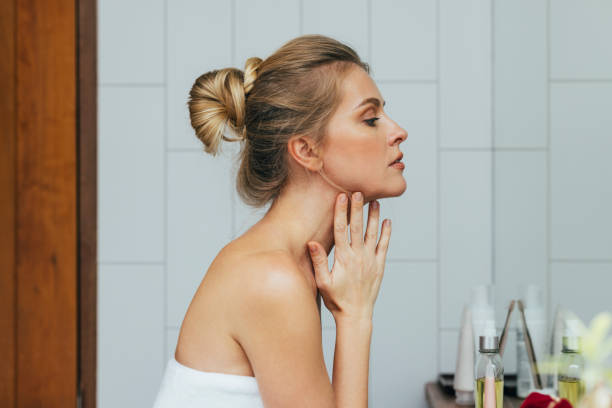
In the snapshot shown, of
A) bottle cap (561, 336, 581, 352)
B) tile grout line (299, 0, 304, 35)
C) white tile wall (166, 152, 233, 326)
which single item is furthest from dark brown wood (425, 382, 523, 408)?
tile grout line (299, 0, 304, 35)

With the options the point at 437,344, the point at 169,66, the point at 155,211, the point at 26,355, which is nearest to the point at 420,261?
the point at 437,344

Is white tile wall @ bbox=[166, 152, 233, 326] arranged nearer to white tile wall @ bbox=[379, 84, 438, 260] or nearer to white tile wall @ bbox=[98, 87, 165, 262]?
white tile wall @ bbox=[98, 87, 165, 262]

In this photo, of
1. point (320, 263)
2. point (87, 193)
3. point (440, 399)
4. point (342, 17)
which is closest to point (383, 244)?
point (320, 263)

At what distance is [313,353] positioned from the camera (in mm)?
883

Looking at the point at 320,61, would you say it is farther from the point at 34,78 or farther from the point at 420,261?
the point at 34,78

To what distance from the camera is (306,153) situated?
0.99 metres

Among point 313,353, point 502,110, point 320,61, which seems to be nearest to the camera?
point 313,353

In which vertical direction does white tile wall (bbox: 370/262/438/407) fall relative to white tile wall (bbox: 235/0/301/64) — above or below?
below

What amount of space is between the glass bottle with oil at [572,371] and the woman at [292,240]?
29 cm

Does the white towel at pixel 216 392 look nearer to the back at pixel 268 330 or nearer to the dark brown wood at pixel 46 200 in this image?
the back at pixel 268 330

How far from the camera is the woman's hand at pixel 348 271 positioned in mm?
994

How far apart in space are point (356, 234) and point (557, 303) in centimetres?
35

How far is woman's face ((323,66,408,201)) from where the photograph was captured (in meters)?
0.98

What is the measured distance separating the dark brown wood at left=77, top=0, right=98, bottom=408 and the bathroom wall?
24 millimetres
